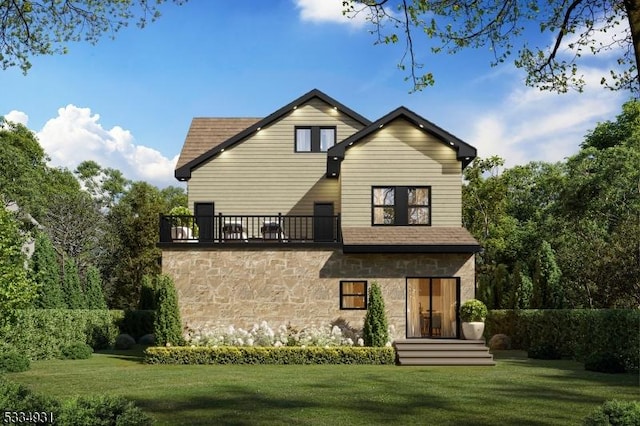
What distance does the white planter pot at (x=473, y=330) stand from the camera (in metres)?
23.0

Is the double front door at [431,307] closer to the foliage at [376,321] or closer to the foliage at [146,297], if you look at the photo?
the foliage at [376,321]

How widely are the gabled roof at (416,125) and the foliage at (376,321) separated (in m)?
5.06

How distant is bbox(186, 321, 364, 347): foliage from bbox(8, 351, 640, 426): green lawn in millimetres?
1837

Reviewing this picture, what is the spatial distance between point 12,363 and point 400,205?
44.0 feet

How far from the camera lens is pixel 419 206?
81.7 ft

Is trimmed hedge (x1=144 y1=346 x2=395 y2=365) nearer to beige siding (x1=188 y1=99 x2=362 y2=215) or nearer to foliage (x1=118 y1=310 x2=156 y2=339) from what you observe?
beige siding (x1=188 y1=99 x2=362 y2=215)

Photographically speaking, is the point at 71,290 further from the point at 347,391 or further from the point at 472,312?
the point at 347,391

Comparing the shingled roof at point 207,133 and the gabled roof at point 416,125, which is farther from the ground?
the shingled roof at point 207,133

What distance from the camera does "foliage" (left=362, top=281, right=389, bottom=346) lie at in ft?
73.8

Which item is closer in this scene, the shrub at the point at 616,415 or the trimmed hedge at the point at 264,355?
the shrub at the point at 616,415

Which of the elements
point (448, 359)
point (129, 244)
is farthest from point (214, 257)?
point (129, 244)

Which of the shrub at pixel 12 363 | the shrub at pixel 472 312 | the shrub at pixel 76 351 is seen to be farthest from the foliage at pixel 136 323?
the shrub at pixel 472 312

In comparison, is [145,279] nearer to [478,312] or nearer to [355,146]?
[355,146]

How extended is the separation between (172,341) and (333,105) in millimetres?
11655
